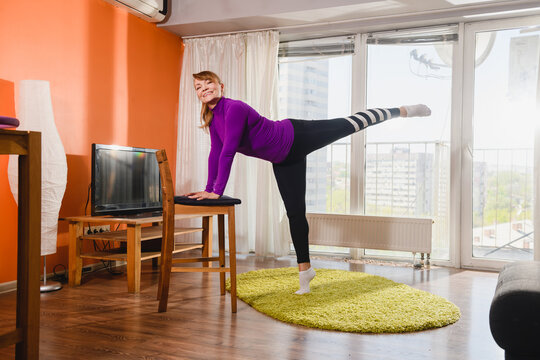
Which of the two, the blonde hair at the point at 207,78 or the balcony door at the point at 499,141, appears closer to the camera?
the blonde hair at the point at 207,78

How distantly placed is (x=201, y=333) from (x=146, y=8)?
3065 mm

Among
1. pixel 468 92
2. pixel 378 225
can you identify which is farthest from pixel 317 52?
pixel 378 225

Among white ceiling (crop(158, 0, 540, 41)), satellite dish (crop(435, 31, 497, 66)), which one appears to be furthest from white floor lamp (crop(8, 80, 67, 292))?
satellite dish (crop(435, 31, 497, 66))

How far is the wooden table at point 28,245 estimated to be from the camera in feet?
4.74

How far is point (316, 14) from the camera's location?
4.18m

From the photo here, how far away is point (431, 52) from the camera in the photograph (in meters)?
4.28

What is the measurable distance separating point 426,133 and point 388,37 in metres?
0.99

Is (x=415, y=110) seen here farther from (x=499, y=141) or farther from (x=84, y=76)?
(x=84, y=76)

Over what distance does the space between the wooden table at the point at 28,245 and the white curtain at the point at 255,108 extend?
304 centimetres

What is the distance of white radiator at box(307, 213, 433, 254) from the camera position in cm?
405

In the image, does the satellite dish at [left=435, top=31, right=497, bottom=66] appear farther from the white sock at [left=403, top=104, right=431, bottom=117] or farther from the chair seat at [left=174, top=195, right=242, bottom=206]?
the chair seat at [left=174, top=195, right=242, bottom=206]

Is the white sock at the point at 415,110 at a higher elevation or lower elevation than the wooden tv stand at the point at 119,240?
higher

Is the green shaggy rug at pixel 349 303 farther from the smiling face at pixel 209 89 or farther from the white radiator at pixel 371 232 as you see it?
the smiling face at pixel 209 89

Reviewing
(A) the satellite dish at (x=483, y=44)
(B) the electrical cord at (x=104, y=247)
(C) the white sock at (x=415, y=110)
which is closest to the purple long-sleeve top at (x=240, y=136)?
(C) the white sock at (x=415, y=110)
